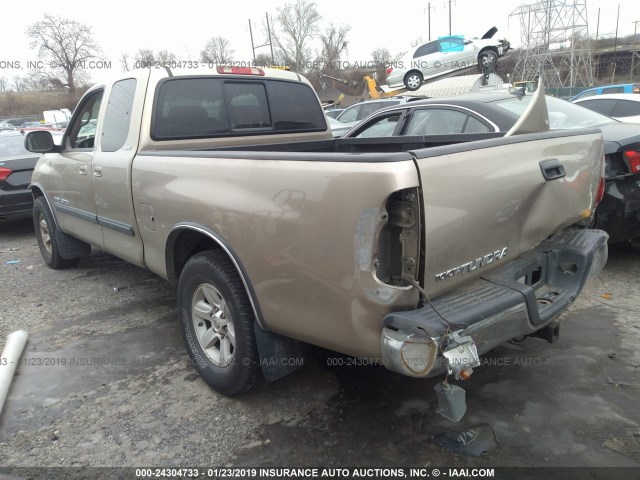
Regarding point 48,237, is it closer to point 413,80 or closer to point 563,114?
point 563,114

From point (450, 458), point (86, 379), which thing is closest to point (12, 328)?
point (86, 379)

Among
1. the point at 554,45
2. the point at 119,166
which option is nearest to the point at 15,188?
the point at 119,166

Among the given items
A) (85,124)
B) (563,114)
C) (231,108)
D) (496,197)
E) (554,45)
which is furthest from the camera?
(554,45)

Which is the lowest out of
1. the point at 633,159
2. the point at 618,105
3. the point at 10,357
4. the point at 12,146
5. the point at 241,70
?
the point at 10,357

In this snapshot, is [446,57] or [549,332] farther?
[446,57]

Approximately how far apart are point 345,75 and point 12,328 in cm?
5738

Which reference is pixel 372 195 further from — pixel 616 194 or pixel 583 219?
pixel 616 194

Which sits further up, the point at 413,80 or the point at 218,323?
the point at 413,80

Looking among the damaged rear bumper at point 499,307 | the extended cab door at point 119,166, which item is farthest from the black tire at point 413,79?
the damaged rear bumper at point 499,307

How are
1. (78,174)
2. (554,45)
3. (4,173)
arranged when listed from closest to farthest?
(78,174) → (4,173) → (554,45)

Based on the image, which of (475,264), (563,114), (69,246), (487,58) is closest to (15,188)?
(69,246)

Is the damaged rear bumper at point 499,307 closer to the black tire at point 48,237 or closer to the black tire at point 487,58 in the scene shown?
the black tire at point 48,237

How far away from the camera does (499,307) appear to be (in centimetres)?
203

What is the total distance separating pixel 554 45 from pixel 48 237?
1656 inches
